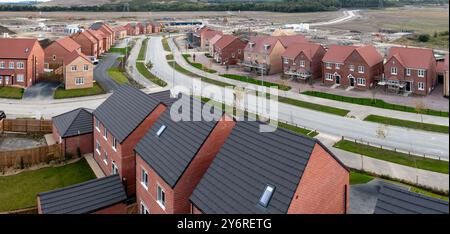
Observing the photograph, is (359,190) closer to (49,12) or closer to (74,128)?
(74,128)

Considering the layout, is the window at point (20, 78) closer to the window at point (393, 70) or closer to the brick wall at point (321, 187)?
the window at point (393, 70)

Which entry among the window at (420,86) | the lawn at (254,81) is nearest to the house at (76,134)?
the lawn at (254,81)

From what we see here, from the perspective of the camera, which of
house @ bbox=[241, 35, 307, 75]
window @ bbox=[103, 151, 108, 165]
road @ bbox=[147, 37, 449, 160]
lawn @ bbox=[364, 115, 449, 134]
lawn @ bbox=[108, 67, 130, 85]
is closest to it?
window @ bbox=[103, 151, 108, 165]

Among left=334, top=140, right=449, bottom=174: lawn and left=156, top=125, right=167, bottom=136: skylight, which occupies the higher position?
left=156, top=125, right=167, bottom=136: skylight

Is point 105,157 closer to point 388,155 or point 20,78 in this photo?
point 388,155

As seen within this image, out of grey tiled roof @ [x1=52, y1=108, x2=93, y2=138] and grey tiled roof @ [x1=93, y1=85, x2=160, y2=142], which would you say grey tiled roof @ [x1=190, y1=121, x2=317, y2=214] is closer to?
grey tiled roof @ [x1=93, y1=85, x2=160, y2=142]

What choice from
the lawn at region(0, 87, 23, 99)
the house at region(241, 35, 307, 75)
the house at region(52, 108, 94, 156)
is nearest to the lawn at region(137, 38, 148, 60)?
the house at region(241, 35, 307, 75)

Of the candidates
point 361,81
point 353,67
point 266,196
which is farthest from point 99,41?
point 266,196
